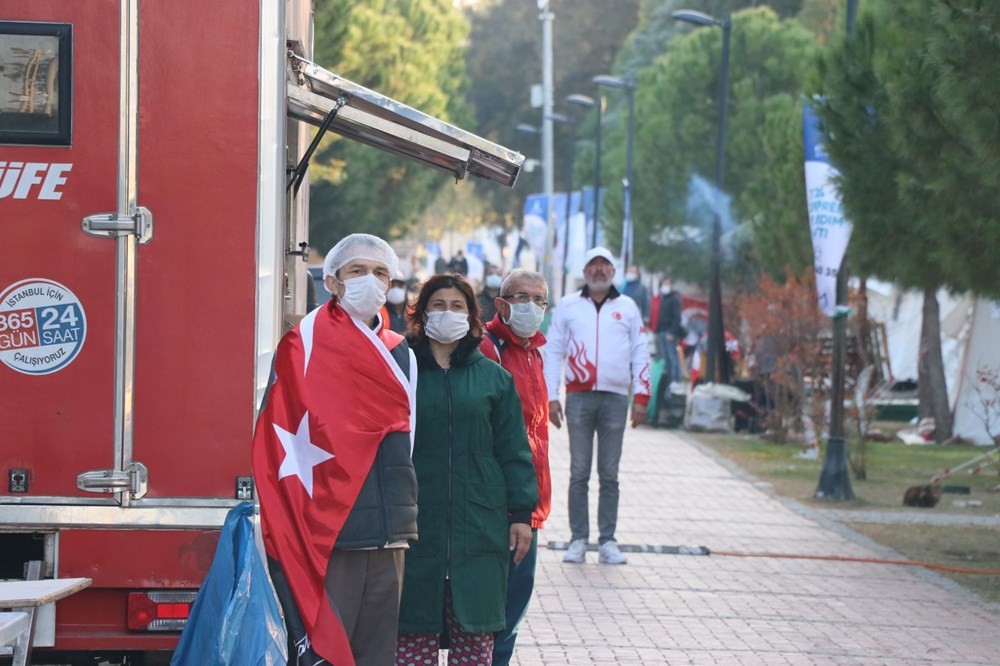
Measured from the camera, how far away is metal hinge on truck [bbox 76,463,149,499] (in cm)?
589

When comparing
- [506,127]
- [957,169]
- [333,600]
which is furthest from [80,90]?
[506,127]

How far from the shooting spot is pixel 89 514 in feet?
19.5

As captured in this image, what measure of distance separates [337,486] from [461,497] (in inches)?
31.3

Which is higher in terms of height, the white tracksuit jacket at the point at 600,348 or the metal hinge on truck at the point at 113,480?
the white tracksuit jacket at the point at 600,348

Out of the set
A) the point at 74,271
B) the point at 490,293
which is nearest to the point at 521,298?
the point at 74,271

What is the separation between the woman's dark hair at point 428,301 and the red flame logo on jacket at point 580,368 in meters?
4.54

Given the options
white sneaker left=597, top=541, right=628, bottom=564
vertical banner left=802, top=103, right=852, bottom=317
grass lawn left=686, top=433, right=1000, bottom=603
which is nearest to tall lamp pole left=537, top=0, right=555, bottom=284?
grass lawn left=686, top=433, right=1000, bottom=603

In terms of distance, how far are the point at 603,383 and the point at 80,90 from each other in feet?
18.8

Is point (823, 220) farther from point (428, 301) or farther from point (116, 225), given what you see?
point (116, 225)

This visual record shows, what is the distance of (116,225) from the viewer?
5.90m

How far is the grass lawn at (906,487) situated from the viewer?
12.9m

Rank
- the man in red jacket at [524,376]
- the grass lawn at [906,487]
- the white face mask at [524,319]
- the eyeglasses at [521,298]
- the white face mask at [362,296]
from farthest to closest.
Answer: the grass lawn at [906,487] → the eyeglasses at [521,298] → the white face mask at [524,319] → the man in red jacket at [524,376] → the white face mask at [362,296]

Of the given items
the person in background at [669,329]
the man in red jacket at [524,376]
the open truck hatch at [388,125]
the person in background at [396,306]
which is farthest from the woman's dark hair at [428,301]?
the person in background at [669,329]

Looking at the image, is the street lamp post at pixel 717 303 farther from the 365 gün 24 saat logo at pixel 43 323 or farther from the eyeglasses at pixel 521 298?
the 365 gün 24 saat logo at pixel 43 323
